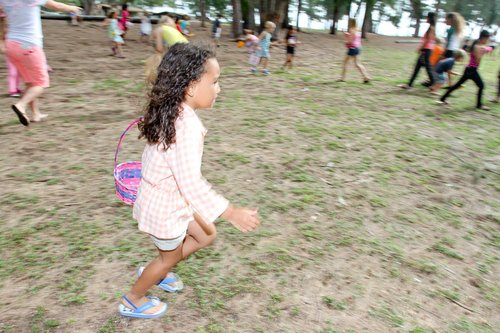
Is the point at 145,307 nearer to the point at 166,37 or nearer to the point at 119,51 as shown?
the point at 166,37

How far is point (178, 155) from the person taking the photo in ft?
5.95

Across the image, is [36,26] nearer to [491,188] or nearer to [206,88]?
[206,88]

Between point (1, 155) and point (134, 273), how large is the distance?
292 centimetres

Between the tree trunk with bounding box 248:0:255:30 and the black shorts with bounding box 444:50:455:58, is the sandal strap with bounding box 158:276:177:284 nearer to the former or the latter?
the black shorts with bounding box 444:50:455:58

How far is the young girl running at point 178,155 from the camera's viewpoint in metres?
1.83

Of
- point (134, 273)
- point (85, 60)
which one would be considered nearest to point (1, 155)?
point (134, 273)

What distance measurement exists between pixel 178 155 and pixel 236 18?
1852 centimetres

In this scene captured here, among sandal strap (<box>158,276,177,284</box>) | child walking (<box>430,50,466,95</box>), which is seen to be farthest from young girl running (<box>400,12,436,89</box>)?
sandal strap (<box>158,276,177,284</box>)

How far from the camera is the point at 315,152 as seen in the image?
525 cm

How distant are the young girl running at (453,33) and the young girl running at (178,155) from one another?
348 inches

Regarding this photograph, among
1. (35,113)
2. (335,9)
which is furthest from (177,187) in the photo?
(335,9)

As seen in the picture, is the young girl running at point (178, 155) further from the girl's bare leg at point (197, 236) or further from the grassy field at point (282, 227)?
the grassy field at point (282, 227)

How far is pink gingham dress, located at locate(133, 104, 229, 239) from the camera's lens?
1817 millimetres

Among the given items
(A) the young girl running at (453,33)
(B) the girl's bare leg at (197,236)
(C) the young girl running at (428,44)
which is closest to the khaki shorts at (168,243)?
(B) the girl's bare leg at (197,236)
